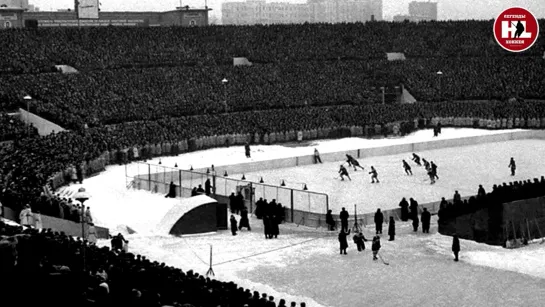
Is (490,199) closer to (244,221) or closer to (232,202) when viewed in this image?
(244,221)

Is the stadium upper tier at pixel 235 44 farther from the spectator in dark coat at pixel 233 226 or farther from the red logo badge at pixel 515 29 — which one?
the spectator in dark coat at pixel 233 226

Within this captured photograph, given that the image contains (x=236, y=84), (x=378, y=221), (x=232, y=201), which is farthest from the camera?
(x=236, y=84)

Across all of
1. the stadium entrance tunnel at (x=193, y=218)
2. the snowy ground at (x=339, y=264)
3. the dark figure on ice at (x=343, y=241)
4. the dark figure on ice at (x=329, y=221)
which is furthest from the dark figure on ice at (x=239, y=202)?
the dark figure on ice at (x=343, y=241)

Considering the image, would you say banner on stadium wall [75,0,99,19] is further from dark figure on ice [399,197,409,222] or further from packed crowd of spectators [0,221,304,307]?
packed crowd of spectators [0,221,304,307]

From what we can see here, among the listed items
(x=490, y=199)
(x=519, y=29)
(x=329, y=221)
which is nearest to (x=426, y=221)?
(x=490, y=199)

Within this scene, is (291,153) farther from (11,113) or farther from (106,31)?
(106,31)

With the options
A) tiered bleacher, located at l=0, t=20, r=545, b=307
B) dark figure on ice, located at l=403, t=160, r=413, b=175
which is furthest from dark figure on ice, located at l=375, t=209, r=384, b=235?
dark figure on ice, located at l=403, t=160, r=413, b=175
